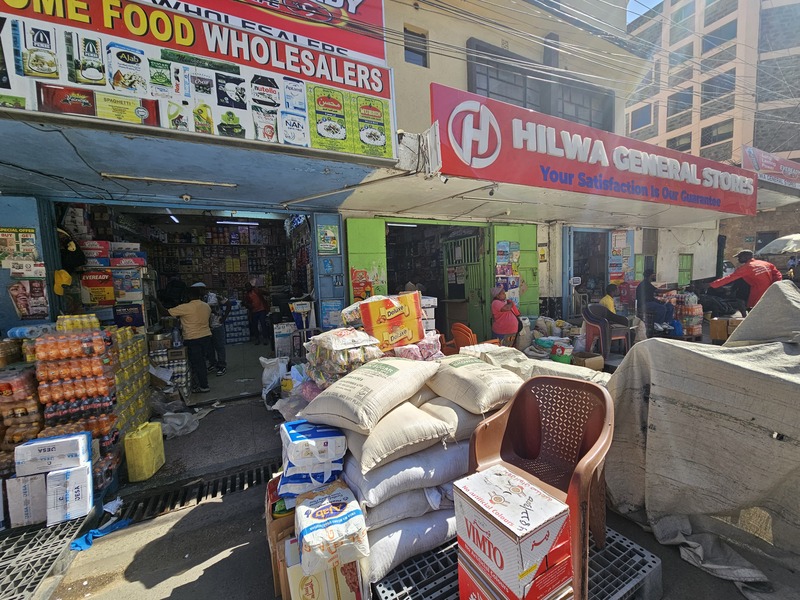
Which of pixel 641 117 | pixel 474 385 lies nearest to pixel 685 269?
pixel 474 385

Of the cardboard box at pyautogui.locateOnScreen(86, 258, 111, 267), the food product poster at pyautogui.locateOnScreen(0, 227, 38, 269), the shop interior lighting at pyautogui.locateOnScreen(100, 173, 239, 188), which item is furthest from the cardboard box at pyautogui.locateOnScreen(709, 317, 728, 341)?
the food product poster at pyautogui.locateOnScreen(0, 227, 38, 269)

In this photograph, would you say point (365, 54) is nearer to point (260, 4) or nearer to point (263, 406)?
point (260, 4)

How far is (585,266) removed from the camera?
981 cm

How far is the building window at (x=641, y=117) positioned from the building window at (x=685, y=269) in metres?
30.7

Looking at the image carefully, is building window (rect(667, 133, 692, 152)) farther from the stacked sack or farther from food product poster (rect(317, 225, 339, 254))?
the stacked sack

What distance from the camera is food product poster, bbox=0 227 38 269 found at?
368 centimetres

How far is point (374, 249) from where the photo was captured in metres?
5.93

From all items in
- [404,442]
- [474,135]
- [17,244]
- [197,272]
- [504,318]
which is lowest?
[404,442]

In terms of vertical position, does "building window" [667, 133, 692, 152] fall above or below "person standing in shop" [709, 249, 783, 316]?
above

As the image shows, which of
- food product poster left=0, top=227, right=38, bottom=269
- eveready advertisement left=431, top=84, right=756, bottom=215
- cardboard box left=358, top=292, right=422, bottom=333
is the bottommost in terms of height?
cardboard box left=358, top=292, right=422, bottom=333

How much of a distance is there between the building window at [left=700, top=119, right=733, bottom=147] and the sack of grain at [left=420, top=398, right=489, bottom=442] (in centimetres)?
3488

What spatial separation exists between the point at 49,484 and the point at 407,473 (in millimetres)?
2744

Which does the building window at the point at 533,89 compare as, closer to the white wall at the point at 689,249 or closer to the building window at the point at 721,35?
the white wall at the point at 689,249

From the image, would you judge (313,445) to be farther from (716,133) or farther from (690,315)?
(716,133)
